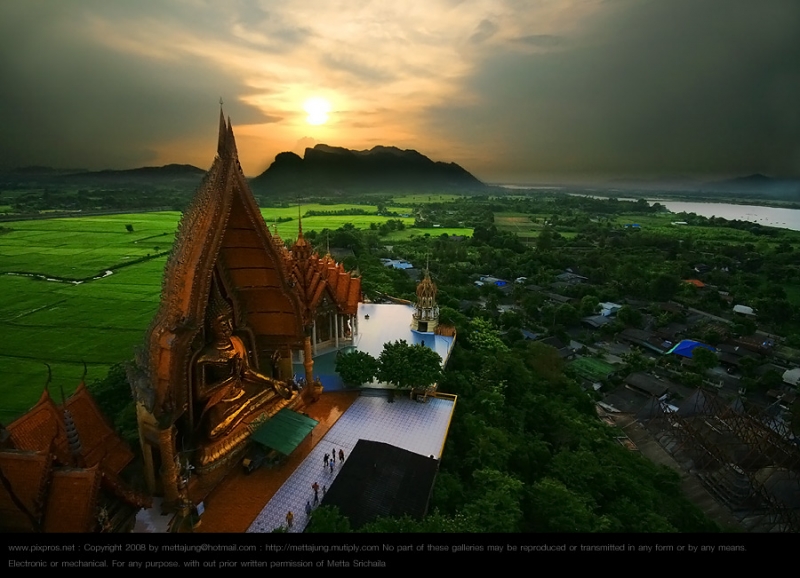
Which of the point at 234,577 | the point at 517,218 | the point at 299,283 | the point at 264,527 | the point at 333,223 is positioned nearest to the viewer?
the point at 234,577

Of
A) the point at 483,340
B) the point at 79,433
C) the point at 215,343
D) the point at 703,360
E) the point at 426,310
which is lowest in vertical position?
the point at 703,360

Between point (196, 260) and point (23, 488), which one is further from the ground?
point (196, 260)

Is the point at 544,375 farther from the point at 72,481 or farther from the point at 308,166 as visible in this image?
the point at 308,166

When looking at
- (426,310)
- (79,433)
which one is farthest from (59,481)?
(426,310)

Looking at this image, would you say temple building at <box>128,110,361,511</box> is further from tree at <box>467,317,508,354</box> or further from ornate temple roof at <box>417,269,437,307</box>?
tree at <box>467,317,508,354</box>

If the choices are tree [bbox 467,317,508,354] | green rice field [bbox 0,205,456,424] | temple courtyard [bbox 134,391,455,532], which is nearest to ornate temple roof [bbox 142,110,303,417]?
temple courtyard [bbox 134,391,455,532]

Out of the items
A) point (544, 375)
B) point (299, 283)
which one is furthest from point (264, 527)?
point (544, 375)

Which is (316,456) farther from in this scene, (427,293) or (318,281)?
(427,293)
